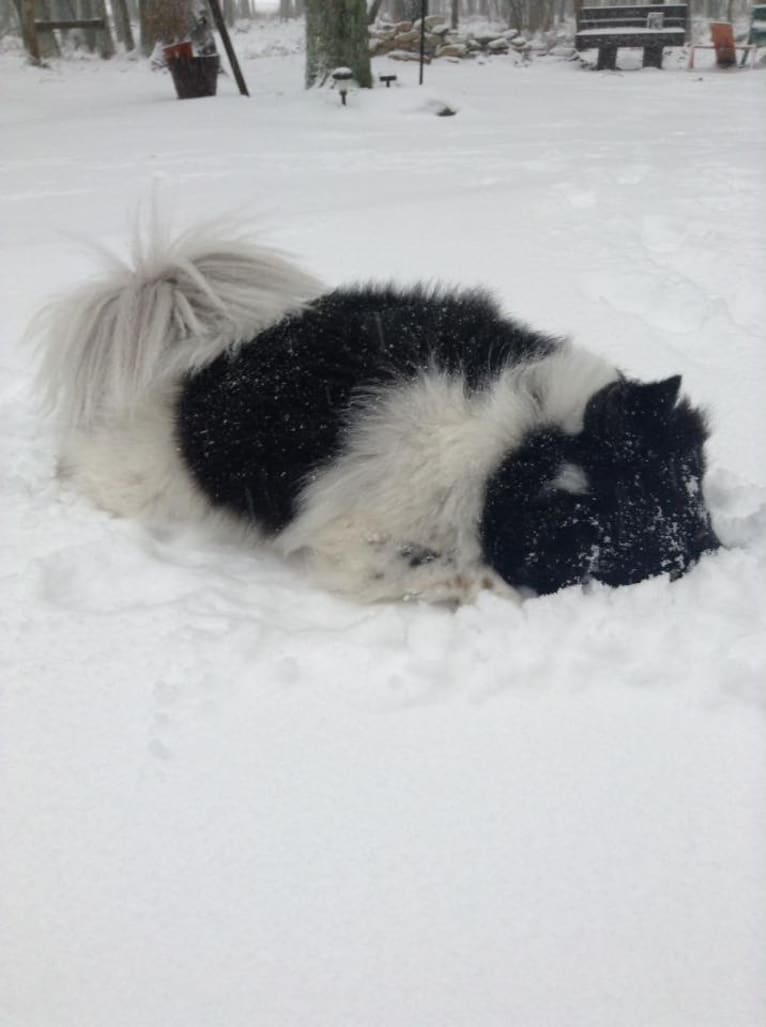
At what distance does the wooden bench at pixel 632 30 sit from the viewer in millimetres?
15094

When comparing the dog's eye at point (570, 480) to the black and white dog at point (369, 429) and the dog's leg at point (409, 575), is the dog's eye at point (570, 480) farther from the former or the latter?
the dog's leg at point (409, 575)

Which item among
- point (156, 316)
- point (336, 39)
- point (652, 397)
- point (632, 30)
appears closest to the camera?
point (652, 397)

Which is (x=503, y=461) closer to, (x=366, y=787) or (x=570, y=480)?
(x=570, y=480)

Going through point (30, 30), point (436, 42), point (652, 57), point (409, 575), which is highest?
point (30, 30)

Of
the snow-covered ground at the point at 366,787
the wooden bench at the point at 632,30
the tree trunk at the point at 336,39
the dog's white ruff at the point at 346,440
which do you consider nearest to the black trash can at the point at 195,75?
the tree trunk at the point at 336,39

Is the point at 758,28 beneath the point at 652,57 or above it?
above

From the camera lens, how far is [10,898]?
3.85 feet

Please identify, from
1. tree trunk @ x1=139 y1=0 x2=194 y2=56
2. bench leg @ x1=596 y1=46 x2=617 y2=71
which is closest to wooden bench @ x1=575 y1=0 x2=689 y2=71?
bench leg @ x1=596 y1=46 x2=617 y2=71

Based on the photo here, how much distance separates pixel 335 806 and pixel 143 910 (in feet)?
1.08

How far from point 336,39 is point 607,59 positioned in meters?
9.32

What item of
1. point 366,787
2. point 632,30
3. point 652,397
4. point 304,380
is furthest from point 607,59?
point 366,787

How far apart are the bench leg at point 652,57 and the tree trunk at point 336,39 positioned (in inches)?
366

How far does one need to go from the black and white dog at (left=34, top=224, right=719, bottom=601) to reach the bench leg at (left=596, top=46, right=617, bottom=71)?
52.6ft

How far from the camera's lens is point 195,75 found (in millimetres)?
9023
